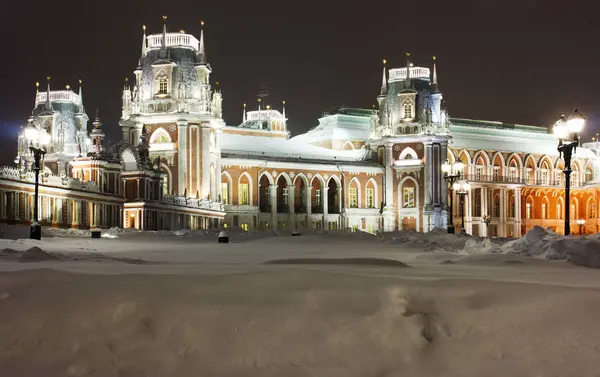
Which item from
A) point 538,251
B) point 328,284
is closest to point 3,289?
point 328,284

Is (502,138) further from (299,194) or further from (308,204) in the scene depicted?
(308,204)

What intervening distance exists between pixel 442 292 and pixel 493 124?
86613mm

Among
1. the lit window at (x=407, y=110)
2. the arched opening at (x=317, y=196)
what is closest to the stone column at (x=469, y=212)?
the lit window at (x=407, y=110)

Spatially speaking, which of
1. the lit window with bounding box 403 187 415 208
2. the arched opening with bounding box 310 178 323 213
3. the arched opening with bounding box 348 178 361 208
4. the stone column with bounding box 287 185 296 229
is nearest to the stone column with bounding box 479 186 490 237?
the lit window with bounding box 403 187 415 208

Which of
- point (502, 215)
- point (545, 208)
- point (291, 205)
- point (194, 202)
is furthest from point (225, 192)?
point (545, 208)

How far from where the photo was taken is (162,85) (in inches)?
2451

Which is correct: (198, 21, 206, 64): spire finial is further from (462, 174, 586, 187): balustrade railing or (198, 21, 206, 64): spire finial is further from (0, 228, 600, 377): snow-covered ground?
(0, 228, 600, 377): snow-covered ground

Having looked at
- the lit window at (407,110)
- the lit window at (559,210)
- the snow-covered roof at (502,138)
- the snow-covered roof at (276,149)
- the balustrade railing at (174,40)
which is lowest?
the lit window at (559,210)

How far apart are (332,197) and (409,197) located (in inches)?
325

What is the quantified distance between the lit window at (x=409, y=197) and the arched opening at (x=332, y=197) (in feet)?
24.2

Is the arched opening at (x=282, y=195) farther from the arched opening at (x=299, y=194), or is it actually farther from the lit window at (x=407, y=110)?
the lit window at (x=407, y=110)

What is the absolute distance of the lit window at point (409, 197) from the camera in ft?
258

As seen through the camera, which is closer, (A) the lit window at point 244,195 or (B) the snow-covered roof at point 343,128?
(A) the lit window at point 244,195

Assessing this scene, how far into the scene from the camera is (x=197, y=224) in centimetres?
5956
